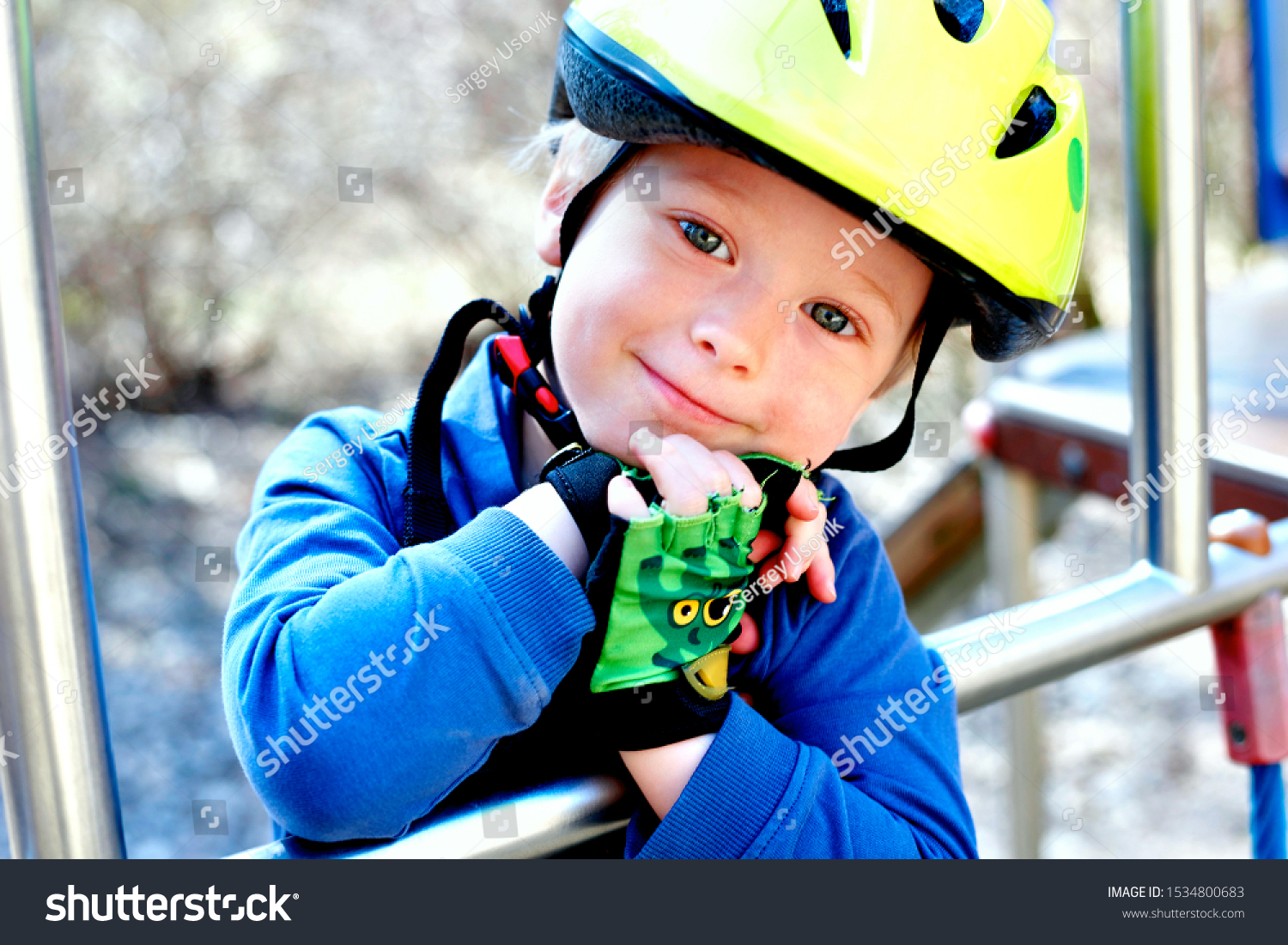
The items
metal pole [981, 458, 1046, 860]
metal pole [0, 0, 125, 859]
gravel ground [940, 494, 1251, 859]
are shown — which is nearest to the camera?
metal pole [0, 0, 125, 859]

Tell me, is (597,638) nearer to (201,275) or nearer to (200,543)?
(200,543)

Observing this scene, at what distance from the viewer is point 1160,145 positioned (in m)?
0.81

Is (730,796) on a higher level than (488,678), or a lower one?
lower

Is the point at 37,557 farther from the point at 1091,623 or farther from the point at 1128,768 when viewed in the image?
the point at 1128,768

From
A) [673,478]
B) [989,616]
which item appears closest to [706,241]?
[673,478]

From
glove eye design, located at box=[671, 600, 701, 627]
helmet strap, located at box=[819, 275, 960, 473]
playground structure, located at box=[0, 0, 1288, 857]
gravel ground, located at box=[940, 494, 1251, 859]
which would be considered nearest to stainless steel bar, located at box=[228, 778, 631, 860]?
playground structure, located at box=[0, 0, 1288, 857]

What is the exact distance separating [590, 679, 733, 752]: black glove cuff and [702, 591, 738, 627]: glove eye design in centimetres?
4

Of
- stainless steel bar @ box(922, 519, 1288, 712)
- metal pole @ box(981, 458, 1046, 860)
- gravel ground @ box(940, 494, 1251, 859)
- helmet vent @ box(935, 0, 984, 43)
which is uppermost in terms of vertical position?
helmet vent @ box(935, 0, 984, 43)

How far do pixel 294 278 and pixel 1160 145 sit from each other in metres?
3.27

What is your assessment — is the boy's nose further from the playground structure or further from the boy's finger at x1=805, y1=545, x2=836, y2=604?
the playground structure

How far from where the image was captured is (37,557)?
18.4 inches

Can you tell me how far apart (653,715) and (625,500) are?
0.13 meters

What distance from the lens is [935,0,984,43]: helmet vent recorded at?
77cm
